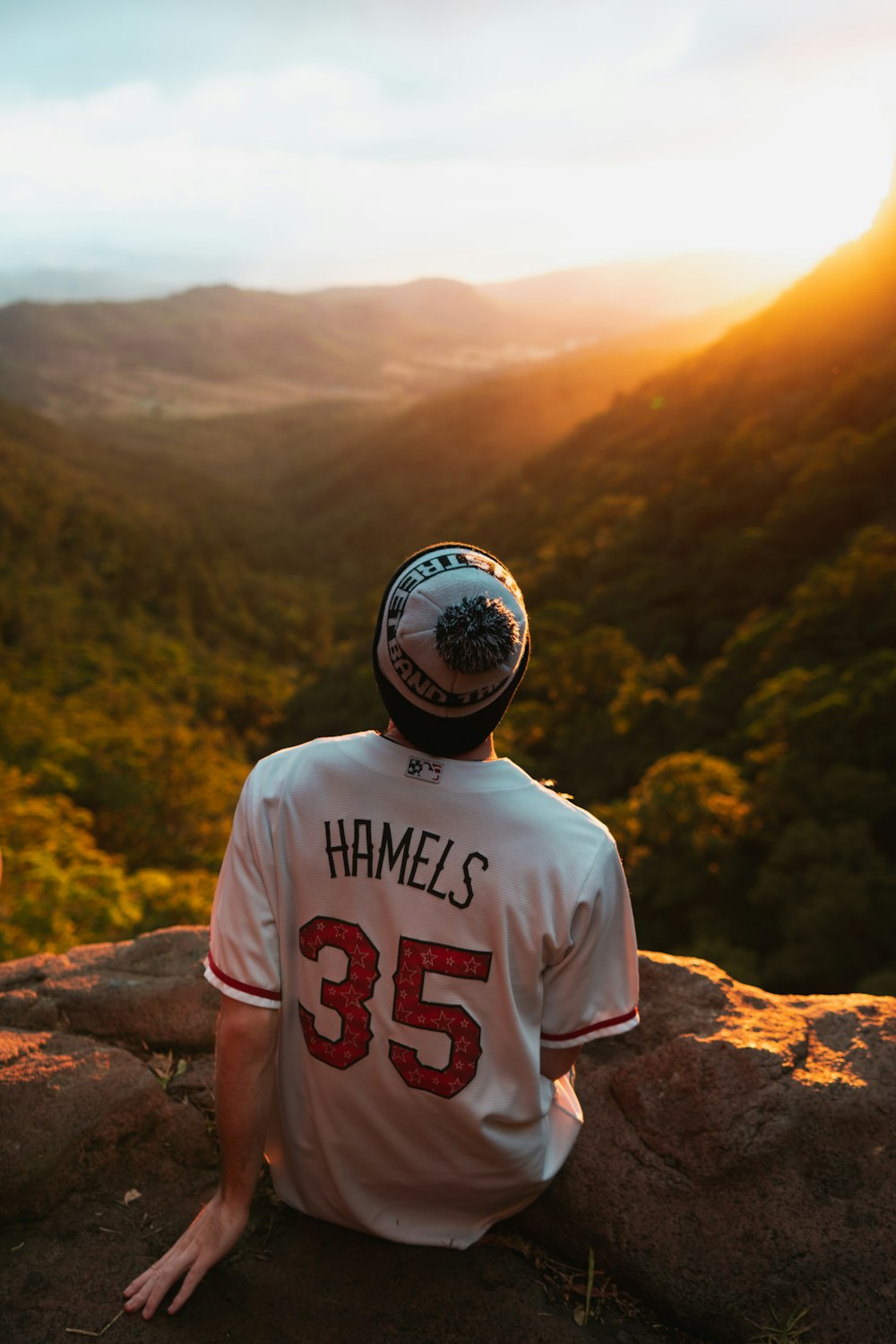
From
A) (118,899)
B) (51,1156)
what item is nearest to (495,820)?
(51,1156)

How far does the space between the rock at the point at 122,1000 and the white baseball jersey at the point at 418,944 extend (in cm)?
126

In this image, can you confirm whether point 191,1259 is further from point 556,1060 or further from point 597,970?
point 597,970

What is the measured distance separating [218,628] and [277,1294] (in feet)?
173

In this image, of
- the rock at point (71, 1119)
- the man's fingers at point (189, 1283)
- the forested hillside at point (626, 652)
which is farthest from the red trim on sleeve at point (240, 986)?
the forested hillside at point (626, 652)

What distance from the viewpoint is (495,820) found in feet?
5.59

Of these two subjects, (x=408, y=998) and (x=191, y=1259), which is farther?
(x=191, y=1259)

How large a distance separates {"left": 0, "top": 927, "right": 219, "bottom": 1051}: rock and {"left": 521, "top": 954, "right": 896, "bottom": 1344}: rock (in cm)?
135

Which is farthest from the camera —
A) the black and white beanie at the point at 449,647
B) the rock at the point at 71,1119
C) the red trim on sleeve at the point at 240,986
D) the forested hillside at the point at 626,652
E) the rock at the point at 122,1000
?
the forested hillside at the point at 626,652

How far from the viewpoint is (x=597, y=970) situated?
71.3 inches

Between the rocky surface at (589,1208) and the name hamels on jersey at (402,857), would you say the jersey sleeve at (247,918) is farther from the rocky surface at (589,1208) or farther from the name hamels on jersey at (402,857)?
the rocky surface at (589,1208)

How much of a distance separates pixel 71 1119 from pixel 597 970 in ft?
5.59

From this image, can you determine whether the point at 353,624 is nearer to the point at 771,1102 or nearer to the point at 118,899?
the point at 118,899

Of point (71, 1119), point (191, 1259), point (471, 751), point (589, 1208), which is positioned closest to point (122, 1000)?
point (71, 1119)

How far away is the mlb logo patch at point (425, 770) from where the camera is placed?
5.63 feet
